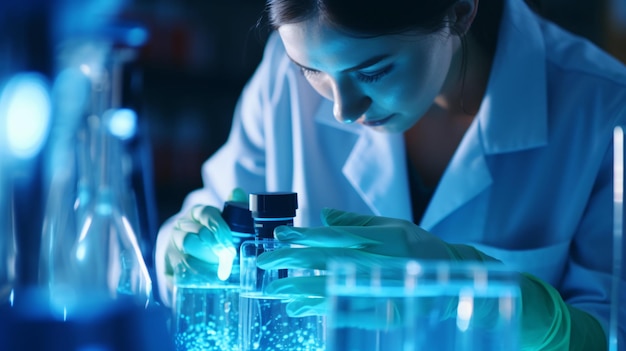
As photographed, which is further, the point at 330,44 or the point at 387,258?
the point at 330,44

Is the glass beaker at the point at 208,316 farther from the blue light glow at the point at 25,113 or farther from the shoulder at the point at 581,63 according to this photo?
the shoulder at the point at 581,63

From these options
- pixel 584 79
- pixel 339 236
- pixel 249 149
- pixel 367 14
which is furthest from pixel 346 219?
pixel 249 149

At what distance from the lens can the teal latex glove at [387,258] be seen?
863 millimetres

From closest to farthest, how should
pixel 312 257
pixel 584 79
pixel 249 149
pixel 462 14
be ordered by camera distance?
pixel 312 257, pixel 462 14, pixel 584 79, pixel 249 149

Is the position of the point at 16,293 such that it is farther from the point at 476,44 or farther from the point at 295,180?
the point at 476,44

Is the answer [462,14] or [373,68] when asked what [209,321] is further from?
[462,14]

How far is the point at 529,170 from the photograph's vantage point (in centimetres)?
147

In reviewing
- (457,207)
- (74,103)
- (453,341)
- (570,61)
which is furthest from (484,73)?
(453,341)

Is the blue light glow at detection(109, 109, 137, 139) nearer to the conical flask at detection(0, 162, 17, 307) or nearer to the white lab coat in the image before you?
the conical flask at detection(0, 162, 17, 307)

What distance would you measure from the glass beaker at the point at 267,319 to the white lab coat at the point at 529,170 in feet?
2.08

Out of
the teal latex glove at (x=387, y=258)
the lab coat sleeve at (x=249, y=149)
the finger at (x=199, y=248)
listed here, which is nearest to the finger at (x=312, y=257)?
the teal latex glove at (x=387, y=258)

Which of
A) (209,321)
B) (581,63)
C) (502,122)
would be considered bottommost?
(209,321)

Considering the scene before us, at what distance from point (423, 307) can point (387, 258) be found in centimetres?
31

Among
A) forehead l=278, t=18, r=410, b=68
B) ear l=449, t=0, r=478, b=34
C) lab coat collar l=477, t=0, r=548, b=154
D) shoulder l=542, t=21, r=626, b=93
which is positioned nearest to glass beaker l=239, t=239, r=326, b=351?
forehead l=278, t=18, r=410, b=68
